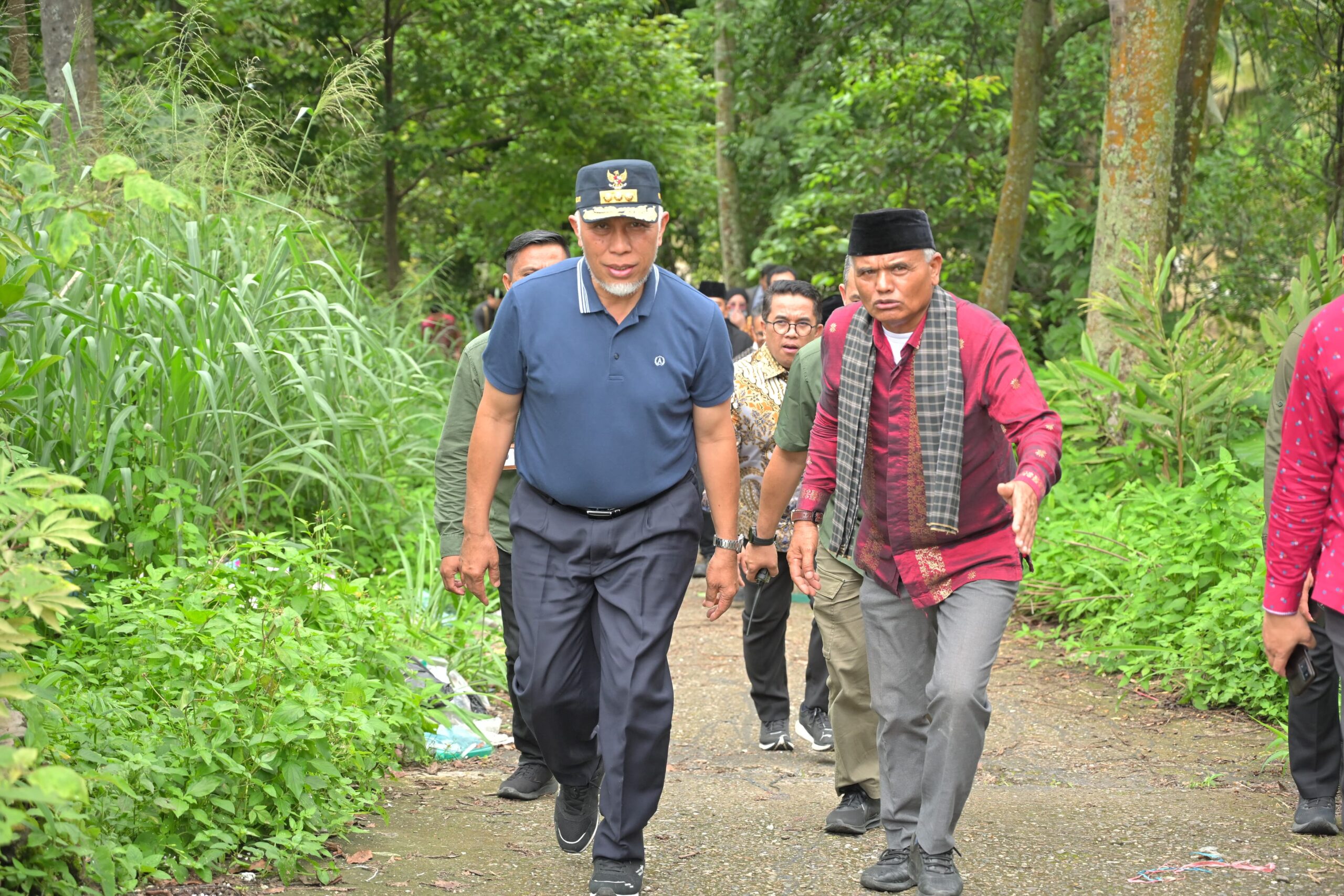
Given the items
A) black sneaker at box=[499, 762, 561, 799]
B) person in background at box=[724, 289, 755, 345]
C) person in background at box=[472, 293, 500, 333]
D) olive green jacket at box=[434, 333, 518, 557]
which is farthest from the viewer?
person in background at box=[472, 293, 500, 333]

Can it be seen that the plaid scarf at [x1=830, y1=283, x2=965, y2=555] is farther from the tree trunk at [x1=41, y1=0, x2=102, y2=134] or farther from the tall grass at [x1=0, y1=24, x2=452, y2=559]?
the tree trunk at [x1=41, y1=0, x2=102, y2=134]

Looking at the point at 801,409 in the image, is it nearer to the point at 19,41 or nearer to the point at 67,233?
the point at 67,233

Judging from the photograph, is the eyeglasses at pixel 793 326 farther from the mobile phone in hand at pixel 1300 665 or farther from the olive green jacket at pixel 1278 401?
the mobile phone in hand at pixel 1300 665

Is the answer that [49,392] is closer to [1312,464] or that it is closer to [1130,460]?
[1312,464]

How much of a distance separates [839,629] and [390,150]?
12872 mm

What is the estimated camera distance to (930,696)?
4.12 m

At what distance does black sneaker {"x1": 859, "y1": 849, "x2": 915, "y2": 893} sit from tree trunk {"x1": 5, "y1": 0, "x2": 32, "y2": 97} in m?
7.24

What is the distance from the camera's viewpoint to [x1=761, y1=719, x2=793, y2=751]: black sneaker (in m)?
6.34

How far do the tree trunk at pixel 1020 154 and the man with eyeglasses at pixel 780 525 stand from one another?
678 cm

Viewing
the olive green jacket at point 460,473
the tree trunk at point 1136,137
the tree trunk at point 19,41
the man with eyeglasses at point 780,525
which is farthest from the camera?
the tree trunk at point 1136,137

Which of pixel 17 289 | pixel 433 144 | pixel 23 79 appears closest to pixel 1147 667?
pixel 17 289

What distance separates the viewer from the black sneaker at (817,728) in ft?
20.8

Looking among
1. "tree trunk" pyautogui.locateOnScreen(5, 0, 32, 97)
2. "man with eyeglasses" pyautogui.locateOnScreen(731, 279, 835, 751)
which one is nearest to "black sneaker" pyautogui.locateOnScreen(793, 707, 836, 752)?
"man with eyeglasses" pyautogui.locateOnScreen(731, 279, 835, 751)

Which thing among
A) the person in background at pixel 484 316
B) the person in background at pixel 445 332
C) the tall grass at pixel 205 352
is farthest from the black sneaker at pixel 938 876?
the person in background at pixel 484 316
